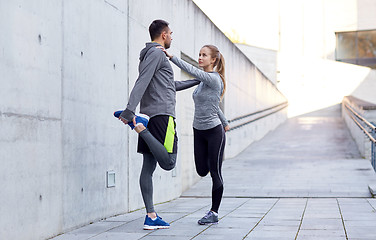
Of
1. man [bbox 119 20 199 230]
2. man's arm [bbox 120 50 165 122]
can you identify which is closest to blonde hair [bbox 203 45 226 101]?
man [bbox 119 20 199 230]

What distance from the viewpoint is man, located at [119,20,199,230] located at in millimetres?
4859

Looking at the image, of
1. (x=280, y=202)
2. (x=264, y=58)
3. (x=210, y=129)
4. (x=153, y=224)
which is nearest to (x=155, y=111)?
(x=210, y=129)

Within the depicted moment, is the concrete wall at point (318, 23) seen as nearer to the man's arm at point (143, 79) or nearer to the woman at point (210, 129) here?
the woman at point (210, 129)

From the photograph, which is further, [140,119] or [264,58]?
[264,58]

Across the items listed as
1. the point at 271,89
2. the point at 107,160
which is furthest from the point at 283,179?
the point at 271,89

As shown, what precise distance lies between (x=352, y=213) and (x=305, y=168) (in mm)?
4928

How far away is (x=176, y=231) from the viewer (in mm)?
4973

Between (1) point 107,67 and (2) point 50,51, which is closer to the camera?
(2) point 50,51

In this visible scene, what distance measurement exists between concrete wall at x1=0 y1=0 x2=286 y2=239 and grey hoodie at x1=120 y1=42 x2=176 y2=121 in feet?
2.17

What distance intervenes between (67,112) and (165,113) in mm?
861

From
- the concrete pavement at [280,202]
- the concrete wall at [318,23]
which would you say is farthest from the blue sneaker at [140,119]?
the concrete wall at [318,23]

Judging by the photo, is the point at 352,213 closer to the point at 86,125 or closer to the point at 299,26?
the point at 86,125

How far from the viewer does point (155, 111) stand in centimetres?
500

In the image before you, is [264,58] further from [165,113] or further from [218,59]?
[165,113]
